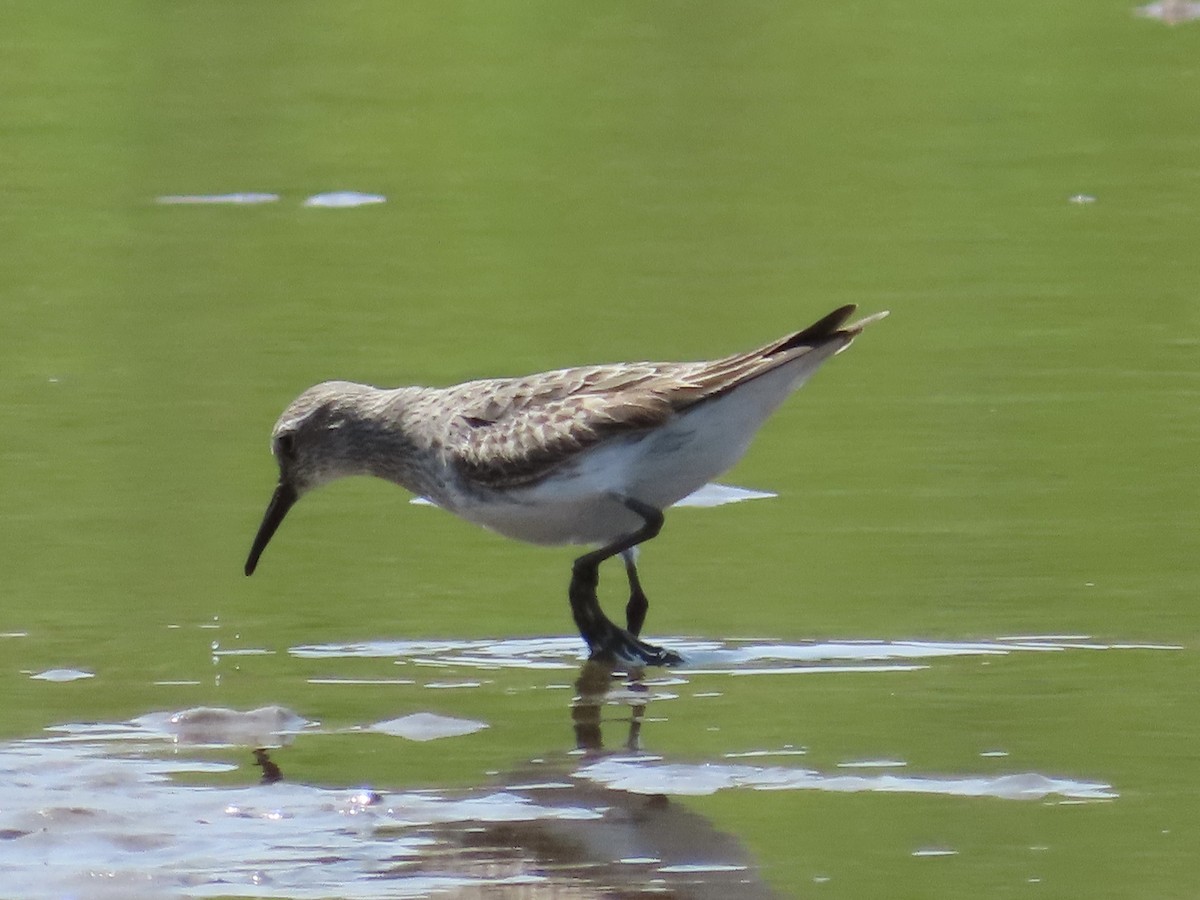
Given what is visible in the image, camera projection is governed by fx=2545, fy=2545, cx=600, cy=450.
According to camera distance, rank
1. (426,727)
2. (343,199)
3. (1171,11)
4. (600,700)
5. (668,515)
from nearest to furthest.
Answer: (426,727)
(600,700)
(668,515)
(343,199)
(1171,11)

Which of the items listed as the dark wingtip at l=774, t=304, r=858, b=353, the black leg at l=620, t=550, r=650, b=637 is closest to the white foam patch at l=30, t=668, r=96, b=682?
the black leg at l=620, t=550, r=650, b=637

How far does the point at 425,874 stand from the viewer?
5000 millimetres

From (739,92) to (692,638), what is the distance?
34.1 feet

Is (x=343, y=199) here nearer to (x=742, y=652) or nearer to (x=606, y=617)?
(x=606, y=617)

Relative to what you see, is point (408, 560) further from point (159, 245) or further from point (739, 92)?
point (739, 92)

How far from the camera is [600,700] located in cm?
650

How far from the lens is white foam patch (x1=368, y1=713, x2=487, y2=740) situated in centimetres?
618

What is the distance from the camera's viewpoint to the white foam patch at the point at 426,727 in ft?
20.3

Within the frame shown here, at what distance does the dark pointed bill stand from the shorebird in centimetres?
51

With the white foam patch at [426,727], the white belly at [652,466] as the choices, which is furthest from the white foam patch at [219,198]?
the white foam patch at [426,727]

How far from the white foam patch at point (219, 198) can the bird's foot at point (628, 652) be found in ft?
25.2

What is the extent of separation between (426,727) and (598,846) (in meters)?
1.15

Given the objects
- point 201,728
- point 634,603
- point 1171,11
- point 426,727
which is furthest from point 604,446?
point 1171,11

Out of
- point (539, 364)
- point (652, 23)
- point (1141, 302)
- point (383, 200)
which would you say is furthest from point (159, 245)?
point (652, 23)
